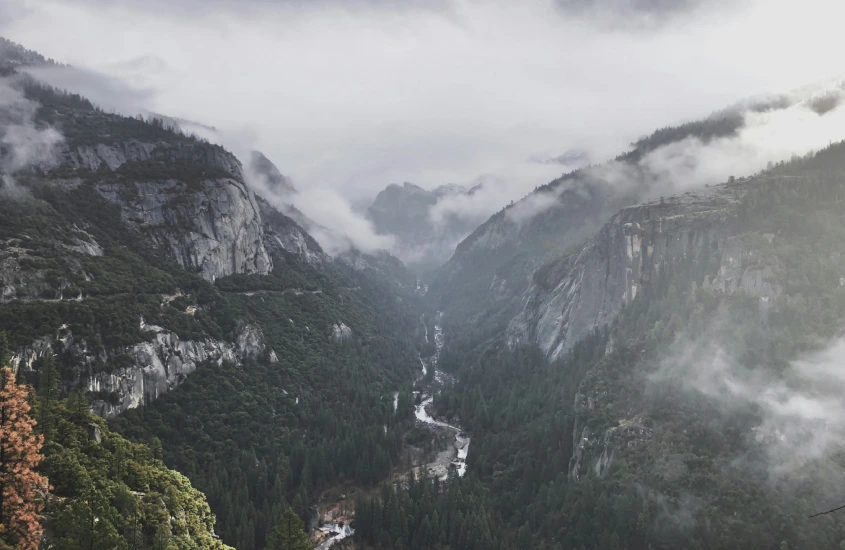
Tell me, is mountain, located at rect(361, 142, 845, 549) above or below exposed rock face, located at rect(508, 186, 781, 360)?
below

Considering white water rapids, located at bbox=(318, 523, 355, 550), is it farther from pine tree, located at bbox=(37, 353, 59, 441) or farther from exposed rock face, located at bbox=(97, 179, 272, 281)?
exposed rock face, located at bbox=(97, 179, 272, 281)

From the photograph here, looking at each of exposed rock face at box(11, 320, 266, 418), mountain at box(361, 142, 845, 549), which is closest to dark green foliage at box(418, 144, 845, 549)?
mountain at box(361, 142, 845, 549)

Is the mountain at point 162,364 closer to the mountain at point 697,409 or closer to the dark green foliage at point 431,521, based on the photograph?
the dark green foliage at point 431,521

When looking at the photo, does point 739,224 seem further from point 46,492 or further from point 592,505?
point 46,492

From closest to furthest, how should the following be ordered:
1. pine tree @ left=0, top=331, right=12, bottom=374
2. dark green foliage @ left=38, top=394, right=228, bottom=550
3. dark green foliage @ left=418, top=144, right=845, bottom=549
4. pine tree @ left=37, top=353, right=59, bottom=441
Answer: dark green foliage @ left=38, top=394, right=228, bottom=550, pine tree @ left=37, top=353, right=59, bottom=441, pine tree @ left=0, top=331, right=12, bottom=374, dark green foliage @ left=418, top=144, right=845, bottom=549

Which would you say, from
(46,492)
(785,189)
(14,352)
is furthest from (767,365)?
(14,352)

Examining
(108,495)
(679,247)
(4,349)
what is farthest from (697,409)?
(4,349)
